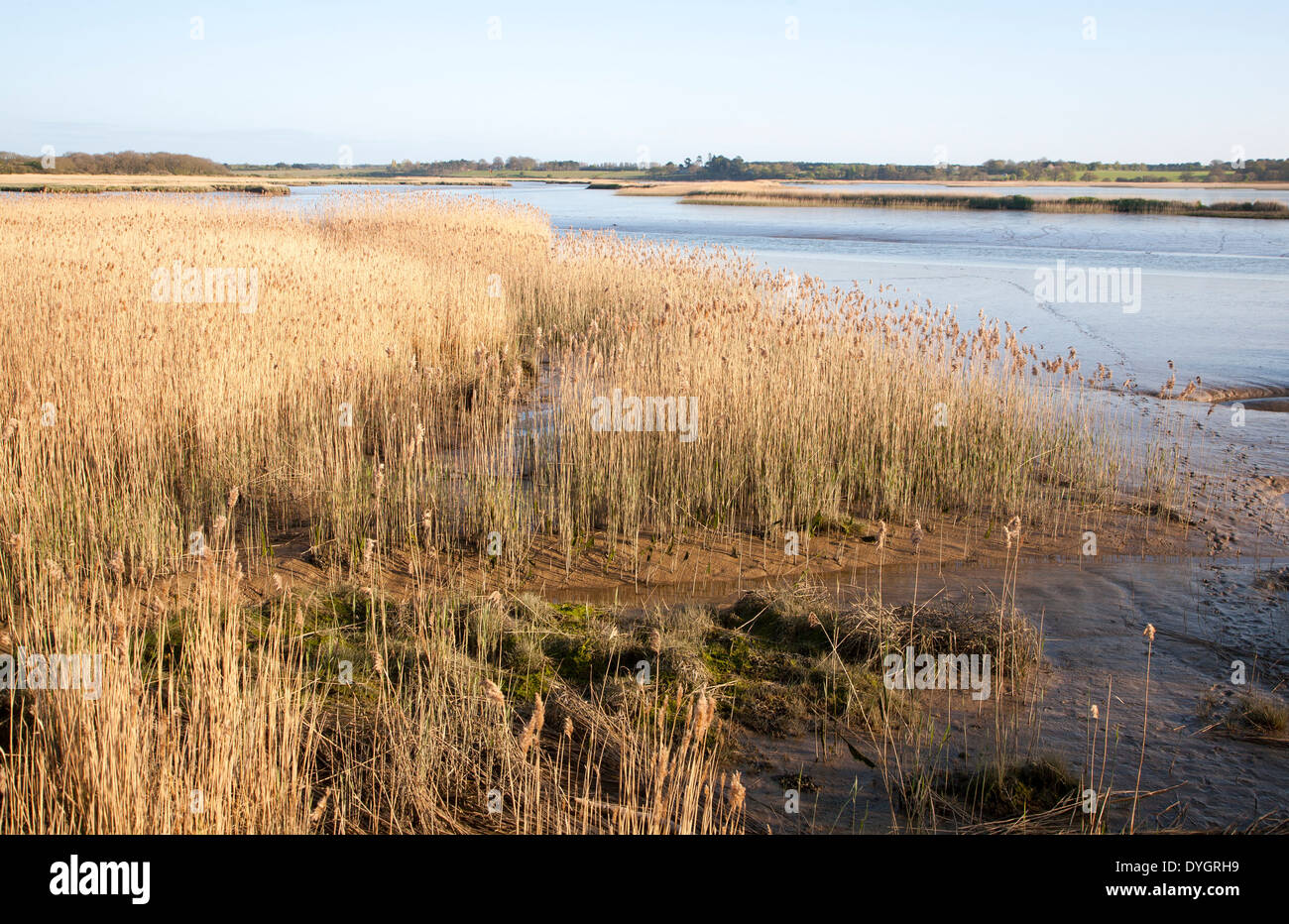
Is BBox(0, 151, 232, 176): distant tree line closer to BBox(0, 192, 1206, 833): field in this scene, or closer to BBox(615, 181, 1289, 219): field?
BBox(615, 181, 1289, 219): field

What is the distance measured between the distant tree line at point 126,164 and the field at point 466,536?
6331 centimetres

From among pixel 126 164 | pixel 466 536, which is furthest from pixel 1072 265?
pixel 126 164

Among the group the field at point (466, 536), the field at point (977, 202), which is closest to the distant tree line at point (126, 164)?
the field at point (977, 202)

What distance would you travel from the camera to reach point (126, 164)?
68.6 m

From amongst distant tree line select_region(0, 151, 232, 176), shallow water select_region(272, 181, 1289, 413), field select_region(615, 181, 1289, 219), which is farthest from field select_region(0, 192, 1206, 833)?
distant tree line select_region(0, 151, 232, 176)

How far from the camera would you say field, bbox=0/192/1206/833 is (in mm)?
3361

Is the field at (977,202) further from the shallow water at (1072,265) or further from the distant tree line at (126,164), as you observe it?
the distant tree line at (126,164)

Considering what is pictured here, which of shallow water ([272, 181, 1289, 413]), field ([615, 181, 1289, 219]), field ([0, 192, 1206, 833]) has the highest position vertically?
field ([615, 181, 1289, 219])

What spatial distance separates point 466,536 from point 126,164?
76.6 meters

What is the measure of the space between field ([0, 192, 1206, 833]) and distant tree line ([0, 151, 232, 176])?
63311 millimetres
